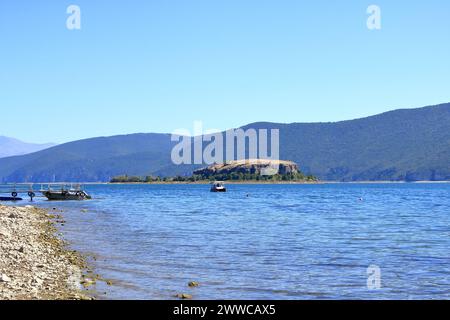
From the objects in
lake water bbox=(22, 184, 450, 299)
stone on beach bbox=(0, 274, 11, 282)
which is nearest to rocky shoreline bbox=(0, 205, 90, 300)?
stone on beach bbox=(0, 274, 11, 282)

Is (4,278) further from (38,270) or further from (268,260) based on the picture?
(268,260)

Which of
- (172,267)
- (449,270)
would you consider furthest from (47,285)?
(449,270)

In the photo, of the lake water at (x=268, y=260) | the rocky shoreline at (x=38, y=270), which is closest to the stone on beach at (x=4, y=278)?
the rocky shoreline at (x=38, y=270)

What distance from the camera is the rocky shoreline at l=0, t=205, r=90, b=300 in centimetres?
1667

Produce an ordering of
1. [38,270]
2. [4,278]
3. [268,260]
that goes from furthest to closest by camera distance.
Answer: [268,260] → [38,270] → [4,278]

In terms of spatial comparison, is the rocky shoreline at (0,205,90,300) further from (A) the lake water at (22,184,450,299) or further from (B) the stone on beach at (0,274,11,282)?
(A) the lake water at (22,184,450,299)

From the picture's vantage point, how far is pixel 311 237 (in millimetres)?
37250

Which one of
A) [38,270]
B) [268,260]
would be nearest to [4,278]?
[38,270]

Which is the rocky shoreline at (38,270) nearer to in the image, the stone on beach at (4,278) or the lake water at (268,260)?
the stone on beach at (4,278)

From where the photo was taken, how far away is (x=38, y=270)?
20.9 metres

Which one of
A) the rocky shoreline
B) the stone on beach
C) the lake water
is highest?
the stone on beach

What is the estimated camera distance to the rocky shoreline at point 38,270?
16672 millimetres
